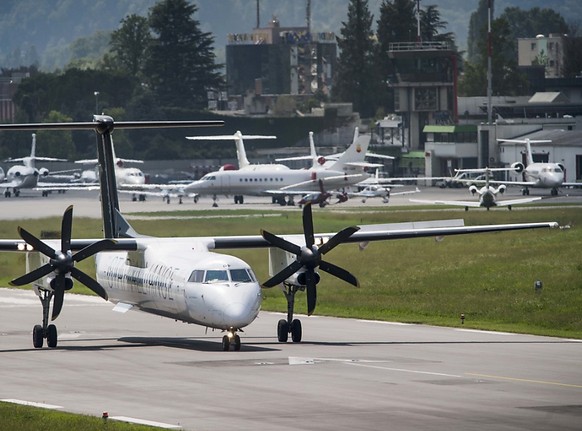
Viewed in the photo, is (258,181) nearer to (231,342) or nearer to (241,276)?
(231,342)

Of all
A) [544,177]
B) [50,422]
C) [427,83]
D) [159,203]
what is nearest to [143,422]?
[50,422]

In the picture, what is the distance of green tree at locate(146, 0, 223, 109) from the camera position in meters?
192

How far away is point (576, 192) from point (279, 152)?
60.8m

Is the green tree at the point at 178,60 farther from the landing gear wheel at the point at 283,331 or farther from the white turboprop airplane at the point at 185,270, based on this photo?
the landing gear wheel at the point at 283,331

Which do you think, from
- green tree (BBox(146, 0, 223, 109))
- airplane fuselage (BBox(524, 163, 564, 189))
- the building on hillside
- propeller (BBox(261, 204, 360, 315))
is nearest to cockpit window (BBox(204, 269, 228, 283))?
propeller (BBox(261, 204, 360, 315))

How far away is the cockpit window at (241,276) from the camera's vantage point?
37.0 metres

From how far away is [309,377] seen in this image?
105 ft

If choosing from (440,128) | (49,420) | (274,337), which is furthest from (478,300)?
(440,128)

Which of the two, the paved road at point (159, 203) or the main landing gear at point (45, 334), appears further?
the paved road at point (159, 203)

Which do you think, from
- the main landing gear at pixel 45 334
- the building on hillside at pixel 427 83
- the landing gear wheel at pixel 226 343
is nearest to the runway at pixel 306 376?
the main landing gear at pixel 45 334

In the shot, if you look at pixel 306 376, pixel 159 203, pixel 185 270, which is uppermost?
pixel 185 270

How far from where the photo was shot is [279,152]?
184 meters

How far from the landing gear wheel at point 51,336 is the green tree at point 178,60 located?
15308 centimetres

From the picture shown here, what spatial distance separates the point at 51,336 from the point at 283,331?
6694 millimetres
